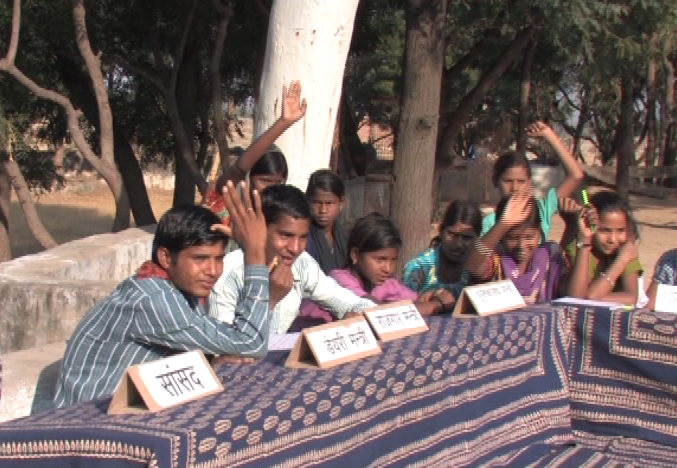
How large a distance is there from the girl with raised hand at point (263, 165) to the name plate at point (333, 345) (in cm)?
142

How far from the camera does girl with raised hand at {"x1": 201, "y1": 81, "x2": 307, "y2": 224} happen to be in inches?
177

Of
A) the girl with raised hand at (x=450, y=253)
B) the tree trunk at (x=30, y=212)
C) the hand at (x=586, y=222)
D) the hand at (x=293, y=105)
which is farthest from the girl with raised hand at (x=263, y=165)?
the tree trunk at (x=30, y=212)

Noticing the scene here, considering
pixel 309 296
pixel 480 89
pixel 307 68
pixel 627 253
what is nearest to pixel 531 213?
pixel 627 253

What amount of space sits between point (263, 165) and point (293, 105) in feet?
1.26

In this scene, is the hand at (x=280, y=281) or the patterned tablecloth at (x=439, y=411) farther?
the hand at (x=280, y=281)

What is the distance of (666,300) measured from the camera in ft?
13.3

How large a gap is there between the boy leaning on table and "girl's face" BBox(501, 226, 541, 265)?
1.59m

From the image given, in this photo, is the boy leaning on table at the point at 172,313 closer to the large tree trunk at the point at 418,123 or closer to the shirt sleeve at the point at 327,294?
the shirt sleeve at the point at 327,294

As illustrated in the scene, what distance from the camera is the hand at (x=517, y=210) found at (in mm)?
4133

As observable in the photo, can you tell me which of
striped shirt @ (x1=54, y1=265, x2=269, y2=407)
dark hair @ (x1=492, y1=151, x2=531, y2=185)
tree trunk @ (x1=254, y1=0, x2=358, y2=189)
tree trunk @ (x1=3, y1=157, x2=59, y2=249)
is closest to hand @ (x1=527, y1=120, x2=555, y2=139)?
dark hair @ (x1=492, y1=151, x2=531, y2=185)

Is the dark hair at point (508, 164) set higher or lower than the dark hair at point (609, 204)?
higher

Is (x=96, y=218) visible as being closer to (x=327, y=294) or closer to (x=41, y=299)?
(x=41, y=299)

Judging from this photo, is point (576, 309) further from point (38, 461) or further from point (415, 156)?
point (415, 156)

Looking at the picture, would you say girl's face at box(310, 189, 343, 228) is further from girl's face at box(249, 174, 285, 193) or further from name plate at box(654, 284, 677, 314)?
name plate at box(654, 284, 677, 314)
